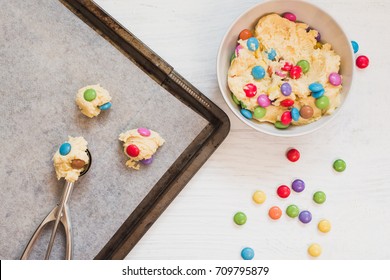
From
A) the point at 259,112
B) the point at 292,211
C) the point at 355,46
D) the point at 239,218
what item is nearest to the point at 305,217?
the point at 292,211

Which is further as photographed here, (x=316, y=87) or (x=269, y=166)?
(x=269, y=166)

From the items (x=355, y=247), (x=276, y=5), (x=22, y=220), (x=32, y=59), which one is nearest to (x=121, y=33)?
(x=32, y=59)

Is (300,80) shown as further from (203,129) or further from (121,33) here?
(121,33)

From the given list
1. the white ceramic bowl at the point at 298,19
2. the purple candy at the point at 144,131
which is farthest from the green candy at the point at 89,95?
the white ceramic bowl at the point at 298,19

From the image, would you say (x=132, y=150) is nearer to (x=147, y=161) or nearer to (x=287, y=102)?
(x=147, y=161)

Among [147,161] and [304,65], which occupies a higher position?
[304,65]

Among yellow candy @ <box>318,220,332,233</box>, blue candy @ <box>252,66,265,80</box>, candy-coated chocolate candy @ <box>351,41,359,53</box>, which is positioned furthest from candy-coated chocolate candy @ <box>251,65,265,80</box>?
yellow candy @ <box>318,220,332,233</box>
